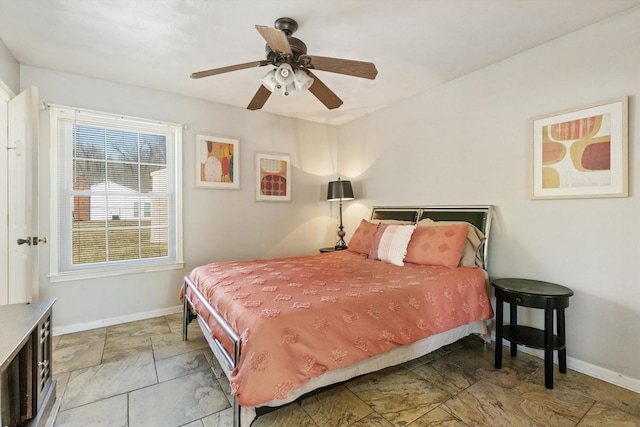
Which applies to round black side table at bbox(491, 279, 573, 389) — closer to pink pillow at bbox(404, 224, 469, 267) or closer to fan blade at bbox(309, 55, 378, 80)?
pink pillow at bbox(404, 224, 469, 267)

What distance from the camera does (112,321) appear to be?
3115 millimetres

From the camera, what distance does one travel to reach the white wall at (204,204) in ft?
9.53

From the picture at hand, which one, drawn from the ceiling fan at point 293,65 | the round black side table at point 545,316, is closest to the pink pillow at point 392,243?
the round black side table at point 545,316

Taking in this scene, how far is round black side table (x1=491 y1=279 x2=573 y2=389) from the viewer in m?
2.01

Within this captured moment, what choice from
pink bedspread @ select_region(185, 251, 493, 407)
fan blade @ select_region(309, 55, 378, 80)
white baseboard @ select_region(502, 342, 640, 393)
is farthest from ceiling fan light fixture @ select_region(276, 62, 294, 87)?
white baseboard @ select_region(502, 342, 640, 393)

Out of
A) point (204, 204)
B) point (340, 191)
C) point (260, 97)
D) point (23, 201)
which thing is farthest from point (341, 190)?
point (23, 201)

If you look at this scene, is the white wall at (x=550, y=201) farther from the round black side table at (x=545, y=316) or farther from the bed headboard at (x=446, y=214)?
the round black side table at (x=545, y=316)

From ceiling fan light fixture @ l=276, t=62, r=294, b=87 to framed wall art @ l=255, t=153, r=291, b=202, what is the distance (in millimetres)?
2098

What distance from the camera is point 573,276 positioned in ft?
7.45

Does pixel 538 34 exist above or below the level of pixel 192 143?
above

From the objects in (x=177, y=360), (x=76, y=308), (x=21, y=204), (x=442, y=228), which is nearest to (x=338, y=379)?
(x=177, y=360)

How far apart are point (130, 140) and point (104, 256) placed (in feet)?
4.31

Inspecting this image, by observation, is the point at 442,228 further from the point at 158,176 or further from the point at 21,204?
the point at 21,204

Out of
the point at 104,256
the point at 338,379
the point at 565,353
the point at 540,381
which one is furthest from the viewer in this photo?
the point at 104,256
